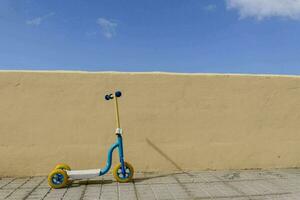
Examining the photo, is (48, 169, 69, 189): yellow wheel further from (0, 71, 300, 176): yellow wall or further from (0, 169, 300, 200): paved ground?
(0, 71, 300, 176): yellow wall

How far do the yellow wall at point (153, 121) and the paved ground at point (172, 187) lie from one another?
0.37 metres

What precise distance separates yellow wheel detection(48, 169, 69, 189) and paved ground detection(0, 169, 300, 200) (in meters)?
0.09

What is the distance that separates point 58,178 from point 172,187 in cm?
161

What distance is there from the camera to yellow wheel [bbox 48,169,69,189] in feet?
13.0

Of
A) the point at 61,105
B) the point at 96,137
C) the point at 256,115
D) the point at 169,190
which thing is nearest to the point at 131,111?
the point at 96,137

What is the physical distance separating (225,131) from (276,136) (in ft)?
3.27

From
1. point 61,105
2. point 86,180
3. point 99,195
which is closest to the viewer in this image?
point 99,195

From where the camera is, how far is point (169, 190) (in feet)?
12.6

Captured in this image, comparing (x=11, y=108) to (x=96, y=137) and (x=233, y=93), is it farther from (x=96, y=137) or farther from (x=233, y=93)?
(x=233, y=93)

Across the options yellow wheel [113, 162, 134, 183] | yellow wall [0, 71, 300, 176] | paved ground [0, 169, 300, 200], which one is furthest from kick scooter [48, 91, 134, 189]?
yellow wall [0, 71, 300, 176]

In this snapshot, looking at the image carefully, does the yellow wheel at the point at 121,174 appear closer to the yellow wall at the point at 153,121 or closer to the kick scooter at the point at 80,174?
the kick scooter at the point at 80,174

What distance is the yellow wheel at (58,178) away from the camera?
395 cm

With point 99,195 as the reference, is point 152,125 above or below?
above

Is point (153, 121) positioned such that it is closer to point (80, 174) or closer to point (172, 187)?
point (172, 187)
